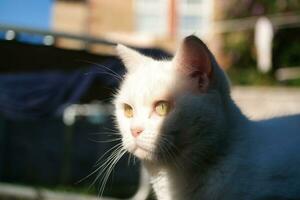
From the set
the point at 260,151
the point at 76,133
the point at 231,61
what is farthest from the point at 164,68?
the point at 231,61

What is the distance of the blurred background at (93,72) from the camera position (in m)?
2.84

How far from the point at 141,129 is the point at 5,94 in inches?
78.0

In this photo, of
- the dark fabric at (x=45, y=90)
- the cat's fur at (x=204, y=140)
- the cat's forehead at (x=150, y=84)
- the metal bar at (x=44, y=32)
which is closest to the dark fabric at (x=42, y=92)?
the dark fabric at (x=45, y=90)

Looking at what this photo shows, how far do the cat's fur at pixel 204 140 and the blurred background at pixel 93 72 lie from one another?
0.42ft

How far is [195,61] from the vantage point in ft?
3.96

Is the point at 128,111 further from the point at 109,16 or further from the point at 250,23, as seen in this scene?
the point at 109,16

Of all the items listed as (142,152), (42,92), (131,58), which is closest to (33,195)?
(42,92)

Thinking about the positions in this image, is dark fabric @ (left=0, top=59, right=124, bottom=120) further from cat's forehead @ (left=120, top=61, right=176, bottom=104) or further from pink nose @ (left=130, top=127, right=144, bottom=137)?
pink nose @ (left=130, top=127, right=144, bottom=137)

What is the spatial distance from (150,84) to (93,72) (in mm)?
1204

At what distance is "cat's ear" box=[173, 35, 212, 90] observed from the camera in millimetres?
1172

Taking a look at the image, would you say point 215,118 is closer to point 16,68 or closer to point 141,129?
point 141,129

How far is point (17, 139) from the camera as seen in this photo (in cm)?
425

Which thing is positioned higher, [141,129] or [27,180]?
[141,129]

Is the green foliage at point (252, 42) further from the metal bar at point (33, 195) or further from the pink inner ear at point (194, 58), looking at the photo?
the pink inner ear at point (194, 58)
